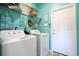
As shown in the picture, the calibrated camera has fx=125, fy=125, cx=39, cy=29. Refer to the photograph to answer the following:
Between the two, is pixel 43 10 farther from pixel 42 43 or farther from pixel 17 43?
pixel 17 43

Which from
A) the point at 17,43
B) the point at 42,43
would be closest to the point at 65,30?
the point at 42,43

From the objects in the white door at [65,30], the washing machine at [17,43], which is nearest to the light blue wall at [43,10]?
the white door at [65,30]

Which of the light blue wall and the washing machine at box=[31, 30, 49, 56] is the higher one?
the light blue wall

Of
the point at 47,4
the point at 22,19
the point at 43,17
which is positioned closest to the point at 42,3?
the point at 47,4

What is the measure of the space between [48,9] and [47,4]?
0.24ft

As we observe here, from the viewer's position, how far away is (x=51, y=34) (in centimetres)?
184

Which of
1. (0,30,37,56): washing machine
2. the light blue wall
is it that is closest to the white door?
the light blue wall

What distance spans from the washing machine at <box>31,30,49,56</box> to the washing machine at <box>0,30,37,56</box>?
0.06 m

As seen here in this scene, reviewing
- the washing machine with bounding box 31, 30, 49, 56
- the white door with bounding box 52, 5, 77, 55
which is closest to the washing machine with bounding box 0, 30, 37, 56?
the washing machine with bounding box 31, 30, 49, 56

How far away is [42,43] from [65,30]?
15.5 inches

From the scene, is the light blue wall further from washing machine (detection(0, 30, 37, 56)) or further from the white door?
washing machine (detection(0, 30, 37, 56))

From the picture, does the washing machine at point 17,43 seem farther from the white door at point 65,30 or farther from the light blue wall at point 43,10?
the white door at point 65,30

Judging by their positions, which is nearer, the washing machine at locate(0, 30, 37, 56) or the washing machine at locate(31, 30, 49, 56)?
the washing machine at locate(0, 30, 37, 56)

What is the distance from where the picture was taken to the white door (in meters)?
1.79
